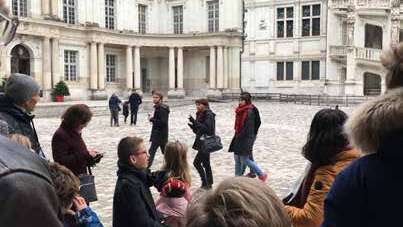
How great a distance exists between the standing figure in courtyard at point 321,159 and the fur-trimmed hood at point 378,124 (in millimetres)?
864

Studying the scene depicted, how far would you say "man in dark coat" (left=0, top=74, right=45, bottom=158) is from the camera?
13.8ft

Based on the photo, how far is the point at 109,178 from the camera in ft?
35.0

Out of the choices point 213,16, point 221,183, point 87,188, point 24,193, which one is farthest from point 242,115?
point 213,16

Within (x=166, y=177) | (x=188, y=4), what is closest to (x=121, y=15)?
(x=188, y=4)

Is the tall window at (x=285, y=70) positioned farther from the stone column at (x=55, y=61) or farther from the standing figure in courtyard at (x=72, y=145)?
the standing figure in courtyard at (x=72, y=145)

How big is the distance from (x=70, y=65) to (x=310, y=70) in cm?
1982

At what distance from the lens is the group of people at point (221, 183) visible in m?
1.33

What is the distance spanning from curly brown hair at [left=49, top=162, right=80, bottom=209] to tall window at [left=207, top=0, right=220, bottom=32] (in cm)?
4273

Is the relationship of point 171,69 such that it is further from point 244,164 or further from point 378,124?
point 378,124

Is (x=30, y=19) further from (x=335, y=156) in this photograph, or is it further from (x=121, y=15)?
(x=335, y=156)

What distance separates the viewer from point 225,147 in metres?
16.0

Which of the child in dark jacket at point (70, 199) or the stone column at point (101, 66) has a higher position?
the stone column at point (101, 66)

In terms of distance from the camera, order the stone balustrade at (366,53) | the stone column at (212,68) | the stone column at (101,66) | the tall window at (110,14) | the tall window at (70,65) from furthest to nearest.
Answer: the stone column at (212,68) → the tall window at (110,14) → the stone column at (101,66) → the tall window at (70,65) → the stone balustrade at (366,53)

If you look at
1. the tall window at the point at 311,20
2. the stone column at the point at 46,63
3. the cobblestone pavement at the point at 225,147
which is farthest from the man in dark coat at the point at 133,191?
the tall window at the point at 311,20
